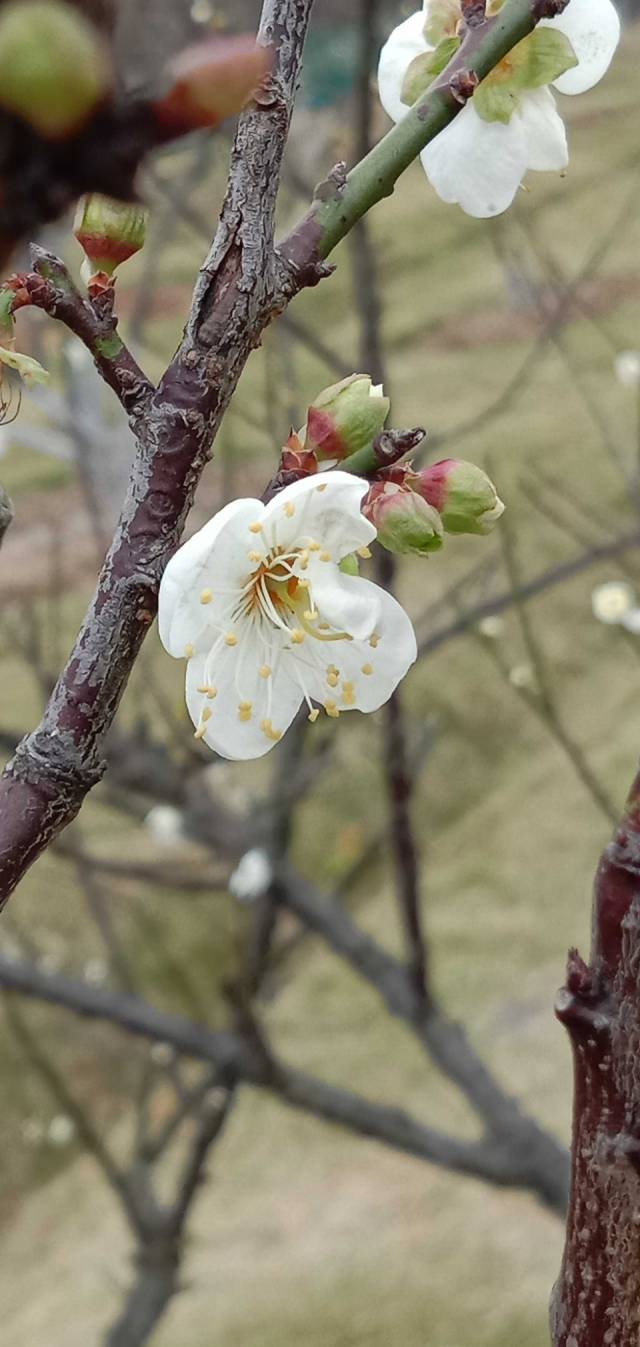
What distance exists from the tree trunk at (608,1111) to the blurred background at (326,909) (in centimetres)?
21

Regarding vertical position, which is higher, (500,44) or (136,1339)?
(500,44)

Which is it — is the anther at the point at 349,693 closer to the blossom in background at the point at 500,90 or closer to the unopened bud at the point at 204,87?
the blossom in background at the point at 500,90

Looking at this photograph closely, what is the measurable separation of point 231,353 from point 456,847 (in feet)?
8.65

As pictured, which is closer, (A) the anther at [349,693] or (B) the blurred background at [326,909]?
(A) the anther at [349,693]

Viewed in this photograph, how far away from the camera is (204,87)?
0.33 ft

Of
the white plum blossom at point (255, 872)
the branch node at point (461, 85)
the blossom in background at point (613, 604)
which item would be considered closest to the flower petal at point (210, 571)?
the branch node at point (461, 85)

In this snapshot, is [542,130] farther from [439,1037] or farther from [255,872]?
[255,872]

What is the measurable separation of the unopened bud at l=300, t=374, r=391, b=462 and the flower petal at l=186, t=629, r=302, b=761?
0.09m

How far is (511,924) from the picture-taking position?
2531mm

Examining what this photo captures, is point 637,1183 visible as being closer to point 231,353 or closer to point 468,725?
point 231,353

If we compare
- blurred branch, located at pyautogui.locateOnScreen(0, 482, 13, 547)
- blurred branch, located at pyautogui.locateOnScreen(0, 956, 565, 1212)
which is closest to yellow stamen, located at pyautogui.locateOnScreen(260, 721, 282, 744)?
blurred branch, located at pyautogui.locateOnScreen(0, 482, 13, 547)

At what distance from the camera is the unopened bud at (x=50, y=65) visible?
9cm

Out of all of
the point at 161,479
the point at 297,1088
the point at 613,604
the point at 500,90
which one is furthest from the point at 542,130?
the point at 613,604

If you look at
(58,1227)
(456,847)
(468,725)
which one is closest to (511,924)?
(456,847)
